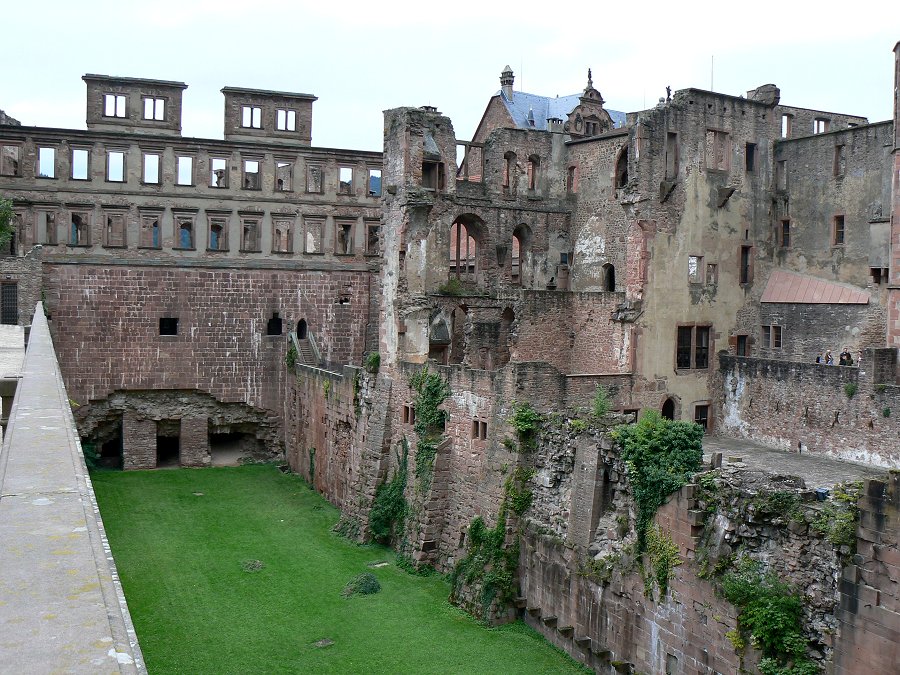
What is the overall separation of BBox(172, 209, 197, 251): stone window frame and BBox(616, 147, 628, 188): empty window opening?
15163mm

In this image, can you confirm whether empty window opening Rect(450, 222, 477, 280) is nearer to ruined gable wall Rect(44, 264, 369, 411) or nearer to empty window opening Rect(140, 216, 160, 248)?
ruined gable wall Rect(44, 264, 369, 411)

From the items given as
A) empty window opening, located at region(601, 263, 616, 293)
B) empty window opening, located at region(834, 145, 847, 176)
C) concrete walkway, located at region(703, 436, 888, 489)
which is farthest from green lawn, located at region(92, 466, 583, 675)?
empty window opening, located at region(834, 145, 847, 176)

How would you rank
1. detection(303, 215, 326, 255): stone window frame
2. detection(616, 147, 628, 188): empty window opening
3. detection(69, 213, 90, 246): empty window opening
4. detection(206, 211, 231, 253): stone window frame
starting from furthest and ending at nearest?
detection(303, 215, 326, 255): stone window frame < detection(206, 211, 231, 253): stone window frame < detection(69, 213, 90, 246): empty window opening < detection(616, 147, 628, 188): empty window opening

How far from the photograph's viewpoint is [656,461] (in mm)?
15602

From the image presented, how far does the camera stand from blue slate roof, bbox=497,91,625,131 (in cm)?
4975

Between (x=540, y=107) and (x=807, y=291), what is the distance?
88.9ft

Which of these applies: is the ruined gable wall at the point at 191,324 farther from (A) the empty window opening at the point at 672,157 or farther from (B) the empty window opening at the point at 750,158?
(B) the empty window opening at the point at 750,158

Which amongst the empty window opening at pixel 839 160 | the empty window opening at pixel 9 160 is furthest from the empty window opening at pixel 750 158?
the empty window opening at pixel 9 160

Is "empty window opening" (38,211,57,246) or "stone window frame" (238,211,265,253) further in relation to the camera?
"stone window frame" (238,211,265,253)

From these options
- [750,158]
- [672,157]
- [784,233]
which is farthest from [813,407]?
[750,158]

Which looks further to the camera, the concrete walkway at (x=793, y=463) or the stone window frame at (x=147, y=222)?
the stone window frame at (x=147, y=222)

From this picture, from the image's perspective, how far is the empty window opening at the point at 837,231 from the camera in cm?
2739

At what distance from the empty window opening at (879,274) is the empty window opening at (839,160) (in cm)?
308

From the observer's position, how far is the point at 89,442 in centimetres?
3266
